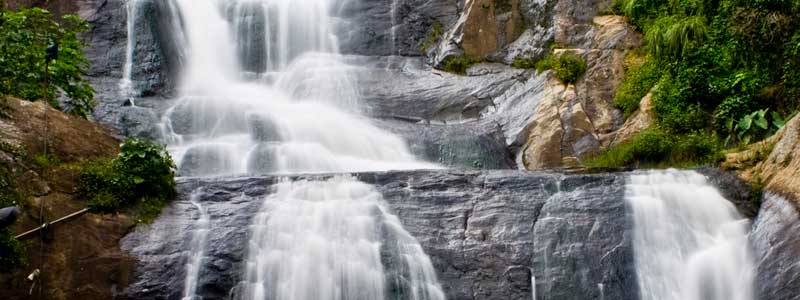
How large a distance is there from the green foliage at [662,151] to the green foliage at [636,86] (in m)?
1.22

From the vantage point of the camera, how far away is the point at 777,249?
9555 mm

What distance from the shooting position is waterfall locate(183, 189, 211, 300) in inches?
376

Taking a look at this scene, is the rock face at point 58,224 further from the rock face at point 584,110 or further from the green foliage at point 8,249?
the rock face at point 584,110

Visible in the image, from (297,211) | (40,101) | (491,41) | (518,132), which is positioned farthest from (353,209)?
(491,41)

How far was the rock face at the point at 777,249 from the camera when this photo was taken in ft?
30.1

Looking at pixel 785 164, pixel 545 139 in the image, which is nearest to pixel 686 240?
pixel 785 164

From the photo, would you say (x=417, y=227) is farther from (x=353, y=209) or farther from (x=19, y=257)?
(x=19, y=257)

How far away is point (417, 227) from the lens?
1041 centimetres

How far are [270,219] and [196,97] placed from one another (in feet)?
23.8

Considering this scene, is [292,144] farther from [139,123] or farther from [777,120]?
[777,120]

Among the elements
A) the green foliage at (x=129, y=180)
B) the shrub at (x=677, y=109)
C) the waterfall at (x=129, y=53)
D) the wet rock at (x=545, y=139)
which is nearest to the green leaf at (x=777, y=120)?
the shrub at (x=677, y=109)

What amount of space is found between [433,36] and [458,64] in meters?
1.79

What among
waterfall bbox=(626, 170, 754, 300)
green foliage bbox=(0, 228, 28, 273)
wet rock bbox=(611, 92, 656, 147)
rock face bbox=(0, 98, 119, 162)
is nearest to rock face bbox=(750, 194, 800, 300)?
waterfall bbox=(626, 170, 754, 300)

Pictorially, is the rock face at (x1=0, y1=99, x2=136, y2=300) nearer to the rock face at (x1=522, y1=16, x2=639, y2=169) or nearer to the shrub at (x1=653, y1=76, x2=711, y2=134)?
the rock face at (x1=522, y1=16, x2=639, y2=169)
